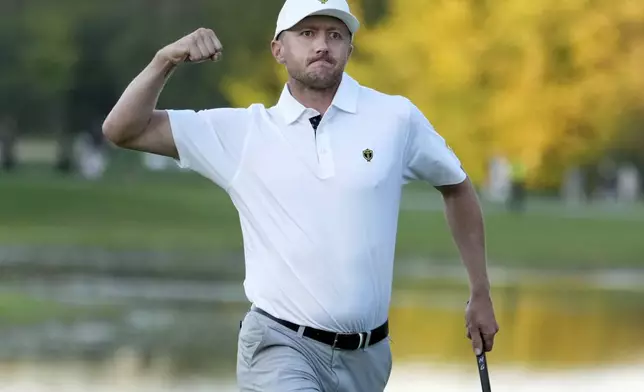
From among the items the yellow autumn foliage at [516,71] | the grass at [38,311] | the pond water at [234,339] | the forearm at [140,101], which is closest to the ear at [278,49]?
the forearm at [140,101]

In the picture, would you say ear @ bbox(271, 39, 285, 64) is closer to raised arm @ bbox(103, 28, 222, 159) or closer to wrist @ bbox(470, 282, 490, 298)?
raised arm @ bbox(103, 28, 222, 159)

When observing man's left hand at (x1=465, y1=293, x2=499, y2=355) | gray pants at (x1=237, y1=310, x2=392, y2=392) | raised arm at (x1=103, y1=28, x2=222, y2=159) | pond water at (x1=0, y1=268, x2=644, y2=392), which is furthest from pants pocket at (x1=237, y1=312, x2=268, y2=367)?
pond water at (x1=0, y1=268, x2=644, y2=392)

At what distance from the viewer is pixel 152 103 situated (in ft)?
18.1

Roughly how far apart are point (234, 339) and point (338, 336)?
8.49 metres

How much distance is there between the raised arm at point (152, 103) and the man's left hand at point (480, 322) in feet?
3.79

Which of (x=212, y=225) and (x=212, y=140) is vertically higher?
(x=212, y=225)

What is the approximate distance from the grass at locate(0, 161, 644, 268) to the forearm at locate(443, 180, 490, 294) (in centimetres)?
1792

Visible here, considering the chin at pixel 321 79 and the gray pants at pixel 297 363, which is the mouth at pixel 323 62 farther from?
the gray pants at pixel 297 363

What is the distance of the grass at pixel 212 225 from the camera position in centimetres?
2655

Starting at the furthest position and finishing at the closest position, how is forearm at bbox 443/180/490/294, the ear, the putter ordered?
Answer: forearm at bbox 443/180/490/294 → the putter → the ear

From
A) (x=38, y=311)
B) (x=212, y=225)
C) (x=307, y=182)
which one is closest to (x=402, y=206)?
(x=212, y=225)

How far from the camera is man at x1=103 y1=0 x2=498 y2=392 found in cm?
543

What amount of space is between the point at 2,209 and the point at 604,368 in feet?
90.5

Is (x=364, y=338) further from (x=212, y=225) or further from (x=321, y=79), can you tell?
(x=212, y=225)
